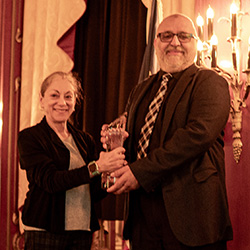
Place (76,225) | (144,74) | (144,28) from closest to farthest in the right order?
(76,225) → (144,74) → (144,28)

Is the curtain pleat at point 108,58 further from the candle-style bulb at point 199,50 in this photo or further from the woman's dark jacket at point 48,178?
the woman's dark jacket at point 48,178

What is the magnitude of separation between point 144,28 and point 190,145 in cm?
186

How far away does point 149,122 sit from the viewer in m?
1.72

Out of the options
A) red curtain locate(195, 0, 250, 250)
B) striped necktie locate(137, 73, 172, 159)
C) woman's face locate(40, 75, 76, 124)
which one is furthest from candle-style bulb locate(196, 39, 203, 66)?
woman's face locate(40, 75, 76, 124)

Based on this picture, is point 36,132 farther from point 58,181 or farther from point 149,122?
point 149,122

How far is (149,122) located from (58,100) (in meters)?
0.66


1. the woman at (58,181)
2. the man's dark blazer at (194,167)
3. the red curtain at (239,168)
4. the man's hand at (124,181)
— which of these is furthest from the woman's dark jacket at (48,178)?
the red curtain at (239,168)

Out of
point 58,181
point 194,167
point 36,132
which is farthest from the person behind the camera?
point 36,132

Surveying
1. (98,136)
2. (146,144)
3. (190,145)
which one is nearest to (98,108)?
(98,136)

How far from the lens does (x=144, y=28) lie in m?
3.20

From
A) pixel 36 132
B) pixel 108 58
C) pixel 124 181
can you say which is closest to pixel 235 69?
pixel 124 181

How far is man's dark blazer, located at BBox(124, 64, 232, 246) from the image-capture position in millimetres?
1523

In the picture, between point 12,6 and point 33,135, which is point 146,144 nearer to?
point 33,135

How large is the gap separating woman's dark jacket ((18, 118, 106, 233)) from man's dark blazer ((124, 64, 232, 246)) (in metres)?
0.49
